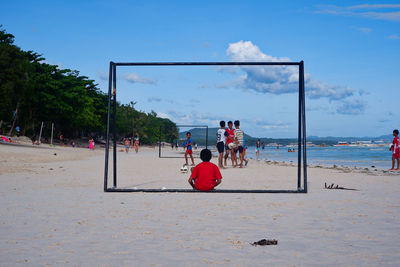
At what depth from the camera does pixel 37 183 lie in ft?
32.0

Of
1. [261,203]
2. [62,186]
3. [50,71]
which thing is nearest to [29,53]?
[50,71]

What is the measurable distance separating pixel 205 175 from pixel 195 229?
9.78ft

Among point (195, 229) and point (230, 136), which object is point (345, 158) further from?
point (195, 229)

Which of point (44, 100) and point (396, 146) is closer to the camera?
point (396, 146)

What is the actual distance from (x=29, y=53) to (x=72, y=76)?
23.6 ft

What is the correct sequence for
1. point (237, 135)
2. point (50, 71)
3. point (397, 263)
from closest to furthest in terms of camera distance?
point (397, 263)
point (237, 135)
point (50, 71)

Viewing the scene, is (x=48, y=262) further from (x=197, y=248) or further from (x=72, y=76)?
(x=72, y=76)

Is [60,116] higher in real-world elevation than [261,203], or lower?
higher

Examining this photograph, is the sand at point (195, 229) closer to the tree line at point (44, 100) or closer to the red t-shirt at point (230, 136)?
the red t-shirt at point (230, 136)

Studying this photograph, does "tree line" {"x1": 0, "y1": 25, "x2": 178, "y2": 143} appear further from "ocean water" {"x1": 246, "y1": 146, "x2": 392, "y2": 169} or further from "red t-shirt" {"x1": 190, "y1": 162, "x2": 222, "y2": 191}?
"red t-shirt" {"x1": 190, "y1": 162, "x2": 222, "y2": 191}

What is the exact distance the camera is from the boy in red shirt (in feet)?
24.9

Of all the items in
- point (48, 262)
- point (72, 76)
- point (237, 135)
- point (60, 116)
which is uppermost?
point (72, 76)

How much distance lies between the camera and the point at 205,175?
7715mm

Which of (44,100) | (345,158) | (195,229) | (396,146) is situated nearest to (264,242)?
(195,229)
